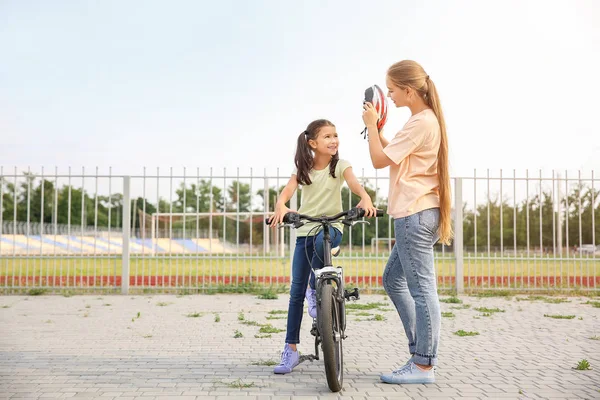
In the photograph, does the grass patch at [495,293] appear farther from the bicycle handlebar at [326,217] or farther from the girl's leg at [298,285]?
the bicycle handlebar at [326,217]

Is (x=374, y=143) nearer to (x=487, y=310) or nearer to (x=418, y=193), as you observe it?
(x=418, y=193)

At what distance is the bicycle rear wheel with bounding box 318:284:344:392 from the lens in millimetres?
3777

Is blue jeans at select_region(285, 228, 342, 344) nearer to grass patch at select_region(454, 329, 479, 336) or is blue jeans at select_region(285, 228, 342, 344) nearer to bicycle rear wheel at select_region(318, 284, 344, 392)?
bicycle rear wheel at select_region(318, 284, 344, 392)

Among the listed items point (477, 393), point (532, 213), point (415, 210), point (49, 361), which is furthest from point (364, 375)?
point (532, 213)

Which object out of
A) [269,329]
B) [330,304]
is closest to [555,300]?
[269,329]

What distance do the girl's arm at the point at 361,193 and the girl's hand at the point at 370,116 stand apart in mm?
463

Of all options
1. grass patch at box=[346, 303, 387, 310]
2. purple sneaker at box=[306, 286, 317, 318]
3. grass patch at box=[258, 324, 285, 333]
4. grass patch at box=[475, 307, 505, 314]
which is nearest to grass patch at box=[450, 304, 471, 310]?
grass patch at box=[475, 307, 505, 314]

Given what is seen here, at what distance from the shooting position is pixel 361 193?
433 cm

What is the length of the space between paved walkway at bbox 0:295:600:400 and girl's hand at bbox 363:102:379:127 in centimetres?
171

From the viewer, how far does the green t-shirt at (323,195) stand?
14.8ft

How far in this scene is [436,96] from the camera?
4.25 metres

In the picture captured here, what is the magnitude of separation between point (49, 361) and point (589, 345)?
191 inches

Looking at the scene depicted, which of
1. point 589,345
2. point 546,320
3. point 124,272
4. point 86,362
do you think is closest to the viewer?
point 86,362

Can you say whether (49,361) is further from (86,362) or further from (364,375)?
(364,375)
